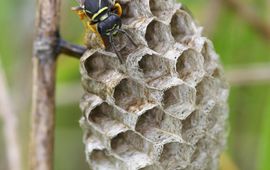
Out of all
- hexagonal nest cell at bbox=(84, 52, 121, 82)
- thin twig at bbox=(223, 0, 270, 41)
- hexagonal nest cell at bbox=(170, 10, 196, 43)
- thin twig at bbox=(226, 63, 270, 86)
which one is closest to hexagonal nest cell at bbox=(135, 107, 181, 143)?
hexagonal nest cell at bbox=(84, 52, 121, 82)

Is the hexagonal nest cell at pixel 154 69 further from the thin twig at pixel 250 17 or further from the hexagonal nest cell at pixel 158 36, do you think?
the thin twig at pixel 250 17

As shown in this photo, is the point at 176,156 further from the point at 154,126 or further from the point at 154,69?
the point at 154,69

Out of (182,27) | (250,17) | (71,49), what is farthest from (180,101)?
(250,17)

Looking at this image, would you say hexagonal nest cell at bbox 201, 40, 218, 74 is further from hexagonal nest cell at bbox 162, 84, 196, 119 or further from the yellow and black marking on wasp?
the yellow and black marking on wasp

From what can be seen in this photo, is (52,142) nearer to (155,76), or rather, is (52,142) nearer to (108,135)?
(108,135)

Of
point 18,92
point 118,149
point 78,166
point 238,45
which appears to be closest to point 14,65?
point 18,92
